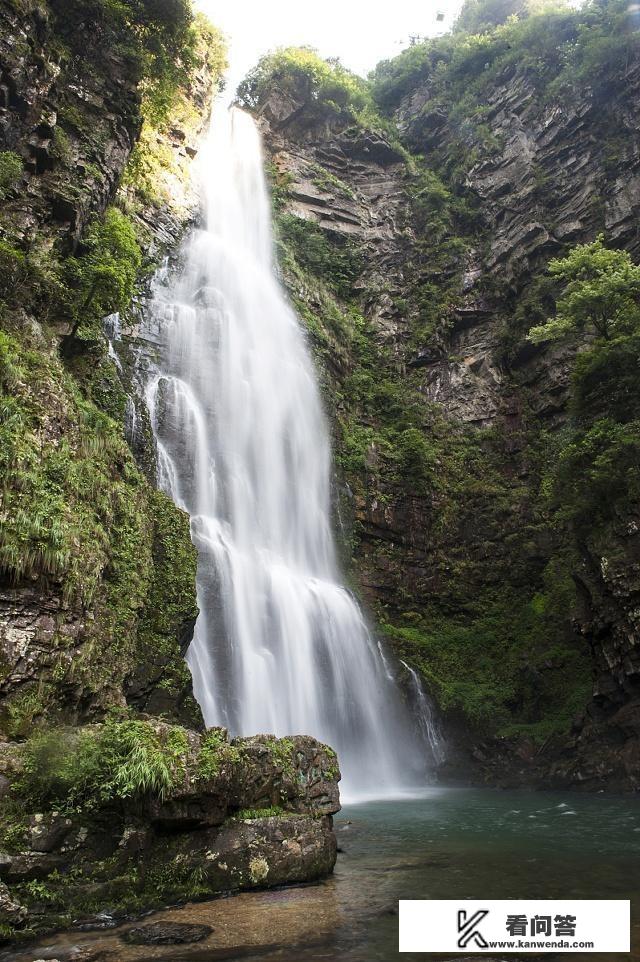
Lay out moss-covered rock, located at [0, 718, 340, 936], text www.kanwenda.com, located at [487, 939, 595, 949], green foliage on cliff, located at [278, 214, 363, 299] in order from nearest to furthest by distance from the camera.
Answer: text www.kanwenda.com, located at [487, 939, 595, 949], moss-covered rock, located at [0, 718, 340, 936], green foliage on cliff, located at [278, 214, 363, 299]

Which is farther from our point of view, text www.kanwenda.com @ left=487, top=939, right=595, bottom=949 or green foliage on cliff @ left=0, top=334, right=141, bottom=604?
green foliage on cliff @ left=0, top=334, right=141, bottom=604

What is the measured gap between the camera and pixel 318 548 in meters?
19.7

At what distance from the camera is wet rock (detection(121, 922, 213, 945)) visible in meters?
4.44

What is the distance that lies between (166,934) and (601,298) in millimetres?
15038

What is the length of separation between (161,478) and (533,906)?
43.4ft

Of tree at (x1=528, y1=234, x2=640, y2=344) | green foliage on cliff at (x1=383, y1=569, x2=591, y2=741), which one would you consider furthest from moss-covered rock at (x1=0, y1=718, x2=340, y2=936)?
tree at (x1=528, y1=234, x2=640, y2=344)

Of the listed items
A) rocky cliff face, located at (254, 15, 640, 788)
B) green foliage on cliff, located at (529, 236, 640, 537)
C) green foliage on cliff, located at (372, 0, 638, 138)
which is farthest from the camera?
green foliage on cliff, located at (372, 0, 638, 138)

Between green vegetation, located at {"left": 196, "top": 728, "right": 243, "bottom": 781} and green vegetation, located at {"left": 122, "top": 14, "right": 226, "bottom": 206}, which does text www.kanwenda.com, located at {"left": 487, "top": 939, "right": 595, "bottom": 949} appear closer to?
green vegetation, located at {"left": 196, "top": 728, "right": 243, "bottom": 781}

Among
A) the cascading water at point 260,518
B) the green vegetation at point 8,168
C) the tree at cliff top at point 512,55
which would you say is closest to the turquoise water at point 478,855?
the cascading water at point 260,518

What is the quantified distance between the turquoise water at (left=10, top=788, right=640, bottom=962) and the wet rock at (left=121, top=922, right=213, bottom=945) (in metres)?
0.10

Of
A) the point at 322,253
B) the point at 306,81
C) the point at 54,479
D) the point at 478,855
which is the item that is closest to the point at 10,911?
the point at 478,855

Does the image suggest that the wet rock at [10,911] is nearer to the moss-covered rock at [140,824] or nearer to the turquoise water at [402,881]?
the moss-covered rock at [140,824]

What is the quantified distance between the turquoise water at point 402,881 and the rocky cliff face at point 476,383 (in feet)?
17.8

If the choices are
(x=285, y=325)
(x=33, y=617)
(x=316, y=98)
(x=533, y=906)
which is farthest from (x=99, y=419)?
(x=316, y=98)
